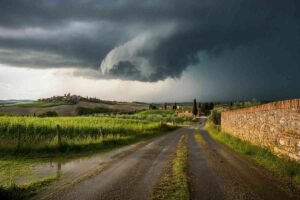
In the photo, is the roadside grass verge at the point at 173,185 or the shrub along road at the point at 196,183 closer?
the roadside grass verge at the point at 173,185

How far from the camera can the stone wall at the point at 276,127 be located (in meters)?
12.7

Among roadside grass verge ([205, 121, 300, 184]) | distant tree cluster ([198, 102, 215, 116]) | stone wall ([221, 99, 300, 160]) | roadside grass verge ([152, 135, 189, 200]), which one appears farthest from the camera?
distant tree cluster ([198, 102, 215, 116])

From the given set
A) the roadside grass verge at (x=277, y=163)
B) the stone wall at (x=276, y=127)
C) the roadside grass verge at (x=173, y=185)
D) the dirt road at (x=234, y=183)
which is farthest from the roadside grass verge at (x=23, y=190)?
the stone wall at (x=276, y=127)

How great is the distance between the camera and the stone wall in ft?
41.6

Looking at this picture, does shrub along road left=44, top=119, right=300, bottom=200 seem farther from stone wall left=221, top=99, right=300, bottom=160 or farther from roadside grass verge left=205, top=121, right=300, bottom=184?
stone wall left=221, top=99, right=300, bottom=160

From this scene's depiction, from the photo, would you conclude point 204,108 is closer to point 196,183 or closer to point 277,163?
point 277,163

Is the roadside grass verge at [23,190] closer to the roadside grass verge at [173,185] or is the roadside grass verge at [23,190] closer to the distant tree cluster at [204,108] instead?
the roadside grass verge at [173,185]

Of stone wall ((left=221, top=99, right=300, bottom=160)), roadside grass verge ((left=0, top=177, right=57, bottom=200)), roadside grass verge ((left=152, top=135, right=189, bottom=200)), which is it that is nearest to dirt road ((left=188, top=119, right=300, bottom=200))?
roadside grass verge ((left=152, top=135, right=189, bottom=200))

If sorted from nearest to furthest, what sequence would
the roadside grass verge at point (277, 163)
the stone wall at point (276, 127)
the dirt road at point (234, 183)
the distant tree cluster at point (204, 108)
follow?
1. the dirt road at point (234, 183)
2. the roadside grass verge at point (277, 163)
3. the stone wall at point (276, 127)
4. the distant tree cluster at point (204, 108)

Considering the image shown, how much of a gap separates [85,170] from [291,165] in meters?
7.70

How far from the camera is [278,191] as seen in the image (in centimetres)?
892

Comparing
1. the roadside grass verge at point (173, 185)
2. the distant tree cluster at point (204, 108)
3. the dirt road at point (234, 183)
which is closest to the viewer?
the roadside grass verge at point (173, 185)

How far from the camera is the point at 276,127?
50.6 feet

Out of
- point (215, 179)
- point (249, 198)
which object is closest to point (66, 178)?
point (215, 179)
